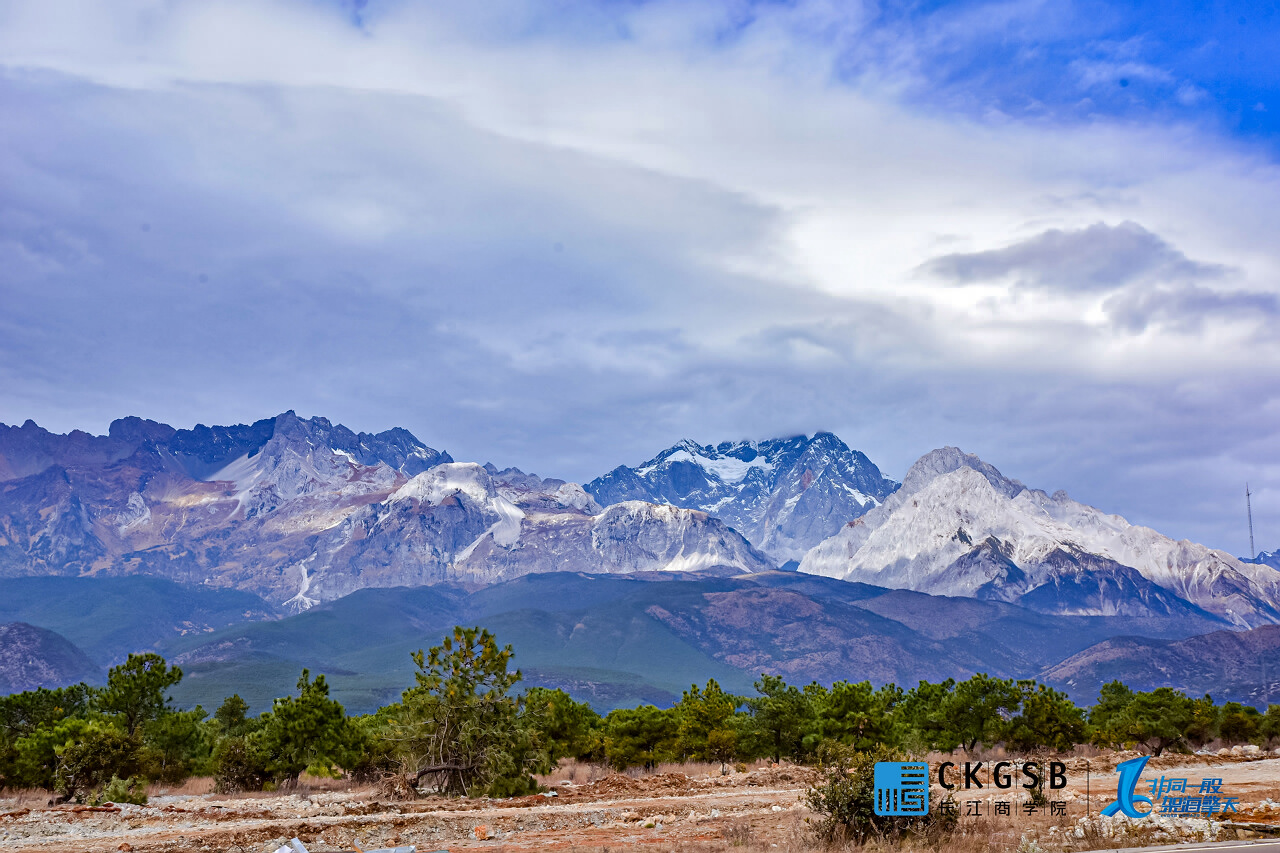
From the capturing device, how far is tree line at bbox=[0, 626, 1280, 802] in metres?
49.1

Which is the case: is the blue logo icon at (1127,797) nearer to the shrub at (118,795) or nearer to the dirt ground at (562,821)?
the dirt ground at (562,821)

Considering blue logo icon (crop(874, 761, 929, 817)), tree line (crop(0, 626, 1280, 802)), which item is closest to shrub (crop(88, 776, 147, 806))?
tree line (crop(0, 626, 1280, 802))

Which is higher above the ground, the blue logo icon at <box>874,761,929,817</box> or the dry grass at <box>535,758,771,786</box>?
the blue logo icon at <box>874,761,929,817</box>

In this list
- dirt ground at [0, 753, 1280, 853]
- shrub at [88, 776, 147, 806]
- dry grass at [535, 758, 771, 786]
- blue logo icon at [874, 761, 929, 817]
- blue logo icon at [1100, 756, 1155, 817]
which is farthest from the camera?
dry grass at [535, 758, 771, 786]

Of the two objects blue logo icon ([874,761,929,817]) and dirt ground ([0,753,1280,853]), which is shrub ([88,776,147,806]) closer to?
dirt ground ([0,753,1280,853])

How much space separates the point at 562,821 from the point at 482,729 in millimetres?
13765

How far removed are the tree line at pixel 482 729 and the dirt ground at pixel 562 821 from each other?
2979 millimetres

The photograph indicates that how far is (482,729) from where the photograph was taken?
1939 inches

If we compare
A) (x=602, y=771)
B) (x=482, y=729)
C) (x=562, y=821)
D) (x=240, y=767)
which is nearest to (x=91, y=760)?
(x=240, y=767)

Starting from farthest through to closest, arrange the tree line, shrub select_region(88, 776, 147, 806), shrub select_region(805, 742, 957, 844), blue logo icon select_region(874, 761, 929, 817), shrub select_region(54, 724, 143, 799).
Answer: the tree line < shrub select_region(54, 724, 143, 799) < shrub select_region(88, 776, 147, 806) < blue logo icon select_region(874, 761, 929, 817) < shrub select_region(805, 742, 957, 844)

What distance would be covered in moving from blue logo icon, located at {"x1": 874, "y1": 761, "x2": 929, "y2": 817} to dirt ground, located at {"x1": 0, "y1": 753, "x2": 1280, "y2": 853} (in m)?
1.41

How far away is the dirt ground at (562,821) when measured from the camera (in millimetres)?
27625

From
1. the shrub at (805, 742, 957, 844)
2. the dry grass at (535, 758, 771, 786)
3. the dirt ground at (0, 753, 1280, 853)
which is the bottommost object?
the dry grass at (535, 758, 771, 786)

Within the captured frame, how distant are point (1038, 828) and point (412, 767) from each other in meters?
30.9
